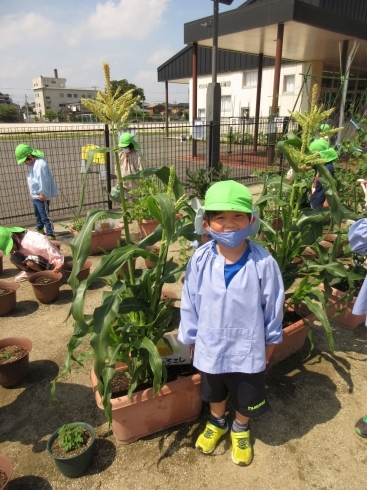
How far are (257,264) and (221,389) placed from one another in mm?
837

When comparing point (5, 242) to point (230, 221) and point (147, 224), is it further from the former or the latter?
point (230, 221)

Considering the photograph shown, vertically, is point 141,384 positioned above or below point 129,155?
below

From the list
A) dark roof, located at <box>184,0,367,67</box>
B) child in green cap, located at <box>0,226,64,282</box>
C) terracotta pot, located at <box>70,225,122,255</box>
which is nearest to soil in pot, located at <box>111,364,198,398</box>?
child in green cap, located at <box>0,226,64,282</box>

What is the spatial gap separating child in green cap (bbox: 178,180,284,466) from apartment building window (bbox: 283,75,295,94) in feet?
58.4

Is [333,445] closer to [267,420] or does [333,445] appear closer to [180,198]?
[267,420]

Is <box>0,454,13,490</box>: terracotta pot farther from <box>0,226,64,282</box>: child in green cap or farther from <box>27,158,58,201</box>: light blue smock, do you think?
<box>27,158,58,201</box>: light blue smock

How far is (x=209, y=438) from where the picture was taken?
6.84ft

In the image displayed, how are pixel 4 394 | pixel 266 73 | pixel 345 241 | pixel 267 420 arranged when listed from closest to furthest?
pixel 267 420, pixel 4 394, pixel 345 241, pixel 266 73

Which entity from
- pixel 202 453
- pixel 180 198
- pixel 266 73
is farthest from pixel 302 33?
pixel 202 453

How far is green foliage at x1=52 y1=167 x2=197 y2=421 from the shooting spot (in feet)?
5.49

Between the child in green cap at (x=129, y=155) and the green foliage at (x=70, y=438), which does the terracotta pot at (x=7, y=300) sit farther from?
the child in green cap at (x=129, y=155)

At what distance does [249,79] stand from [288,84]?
9.95 ft

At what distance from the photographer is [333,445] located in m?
2.13

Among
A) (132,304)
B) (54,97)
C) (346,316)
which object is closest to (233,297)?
(132,304)
